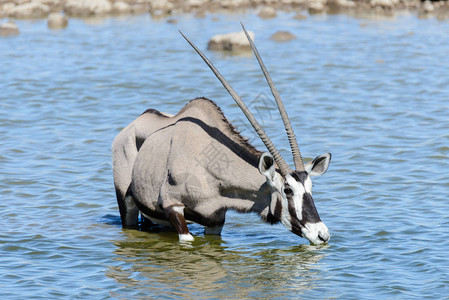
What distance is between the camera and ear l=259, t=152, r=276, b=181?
961cm

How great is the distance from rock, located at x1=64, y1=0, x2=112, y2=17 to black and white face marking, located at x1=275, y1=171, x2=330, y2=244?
3288cm

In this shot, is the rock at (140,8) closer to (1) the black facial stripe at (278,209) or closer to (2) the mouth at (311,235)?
(1) the black facial stripe at (278,209)

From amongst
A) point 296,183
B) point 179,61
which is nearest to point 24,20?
point 179,61

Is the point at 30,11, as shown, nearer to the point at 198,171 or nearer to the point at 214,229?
the point at 214,229

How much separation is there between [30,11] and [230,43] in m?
15.2

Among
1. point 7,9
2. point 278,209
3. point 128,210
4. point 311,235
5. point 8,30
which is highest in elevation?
point 7,9

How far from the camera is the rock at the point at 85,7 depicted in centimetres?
4097

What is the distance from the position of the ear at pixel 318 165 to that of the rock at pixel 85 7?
3275cm

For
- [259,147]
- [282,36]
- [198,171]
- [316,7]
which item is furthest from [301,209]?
[316,7]

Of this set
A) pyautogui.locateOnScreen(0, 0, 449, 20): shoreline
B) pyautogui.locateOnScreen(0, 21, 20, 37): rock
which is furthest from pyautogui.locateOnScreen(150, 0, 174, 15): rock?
pyautogui.locateOnScreen(0, 21, 20, 37): rock

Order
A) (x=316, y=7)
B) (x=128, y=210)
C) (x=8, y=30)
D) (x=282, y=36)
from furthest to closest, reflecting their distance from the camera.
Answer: (x=316, y=7)
(x=8, y=30)
(x=282, y=36)
(x=128, y=210)

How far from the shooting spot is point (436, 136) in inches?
680

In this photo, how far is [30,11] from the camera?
40.4 m

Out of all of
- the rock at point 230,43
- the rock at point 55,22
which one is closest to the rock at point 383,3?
the rock at point 230,43
